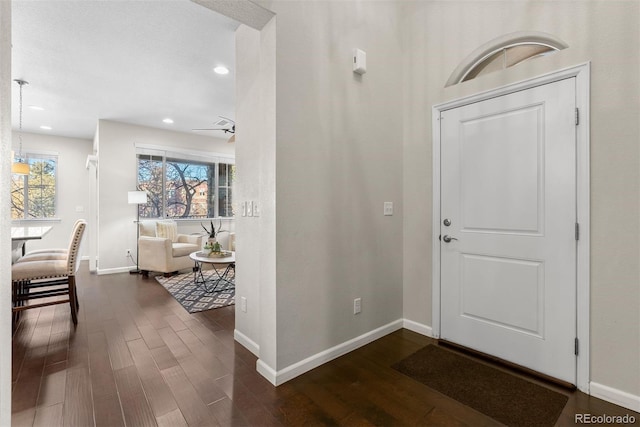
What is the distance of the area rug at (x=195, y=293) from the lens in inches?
145

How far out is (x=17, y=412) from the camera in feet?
5.68

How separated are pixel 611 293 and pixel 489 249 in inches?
28.6

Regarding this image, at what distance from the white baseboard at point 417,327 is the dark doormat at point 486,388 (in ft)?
1.03

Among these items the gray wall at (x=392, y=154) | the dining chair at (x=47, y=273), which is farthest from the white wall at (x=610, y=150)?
the dining chair at (x=47, y=273)

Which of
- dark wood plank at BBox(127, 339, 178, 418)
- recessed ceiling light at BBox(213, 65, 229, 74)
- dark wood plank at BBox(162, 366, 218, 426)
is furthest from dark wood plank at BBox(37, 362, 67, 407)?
recessed ceiling light at BBox(213, 65, 229, 74)

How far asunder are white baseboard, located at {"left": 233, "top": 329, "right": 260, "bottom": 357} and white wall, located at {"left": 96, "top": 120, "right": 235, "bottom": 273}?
164 inches

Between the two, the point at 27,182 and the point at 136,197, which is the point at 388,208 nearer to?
the point at 136,197

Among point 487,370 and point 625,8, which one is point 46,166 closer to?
point 487,370

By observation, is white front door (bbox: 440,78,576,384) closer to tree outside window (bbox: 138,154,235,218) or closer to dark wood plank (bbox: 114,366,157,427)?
dark wood plank (bbox: 114,366,157,427)

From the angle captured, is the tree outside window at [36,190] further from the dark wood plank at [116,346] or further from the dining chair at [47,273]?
the dark wood plank at [116,346]

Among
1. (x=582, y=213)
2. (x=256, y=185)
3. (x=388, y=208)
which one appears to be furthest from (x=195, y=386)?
(x=582, y=213)

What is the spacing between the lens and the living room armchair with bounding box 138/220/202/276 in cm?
512

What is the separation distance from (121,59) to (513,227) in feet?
13.8

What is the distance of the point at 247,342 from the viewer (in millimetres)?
2543
